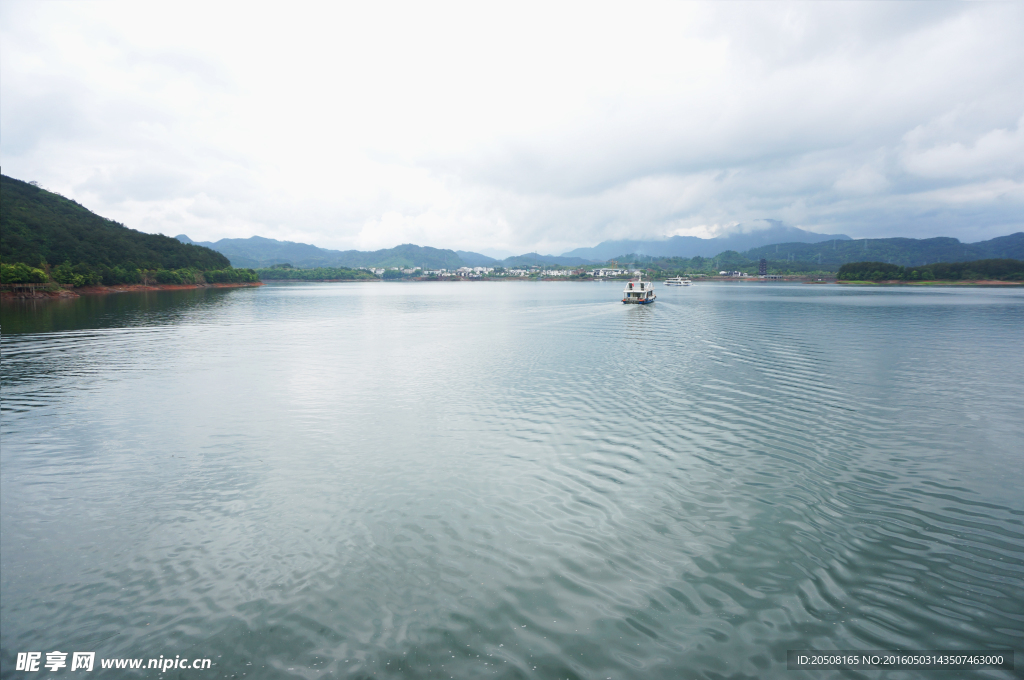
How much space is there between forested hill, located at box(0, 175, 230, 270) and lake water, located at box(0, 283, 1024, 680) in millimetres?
143859

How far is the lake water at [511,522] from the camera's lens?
321 inches

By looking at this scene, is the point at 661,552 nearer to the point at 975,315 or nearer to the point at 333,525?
the point at 333,525

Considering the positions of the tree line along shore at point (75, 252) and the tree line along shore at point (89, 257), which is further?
the tree line along shore at point (89, 257)

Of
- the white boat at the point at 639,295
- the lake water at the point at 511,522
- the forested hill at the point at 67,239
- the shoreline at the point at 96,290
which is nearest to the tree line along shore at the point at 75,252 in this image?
the forested hill at the point at 67,239

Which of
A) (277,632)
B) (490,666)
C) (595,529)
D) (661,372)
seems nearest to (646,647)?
(490,666)

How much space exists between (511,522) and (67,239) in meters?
187

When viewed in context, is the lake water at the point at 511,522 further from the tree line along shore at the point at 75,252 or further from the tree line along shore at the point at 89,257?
the tree line along shore at the point at 89,257

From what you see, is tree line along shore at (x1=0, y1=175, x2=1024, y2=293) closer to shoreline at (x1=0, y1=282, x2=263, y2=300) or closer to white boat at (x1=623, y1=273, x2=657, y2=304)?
shoreline at (x1=0, y1=282, x2=263, y2=300)

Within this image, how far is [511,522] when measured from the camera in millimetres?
12109

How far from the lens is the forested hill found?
126188mm

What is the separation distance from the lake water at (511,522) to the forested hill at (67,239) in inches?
5664

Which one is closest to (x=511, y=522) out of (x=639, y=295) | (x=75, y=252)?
(x=639, y=295)

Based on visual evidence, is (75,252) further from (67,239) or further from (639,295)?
(639,295)

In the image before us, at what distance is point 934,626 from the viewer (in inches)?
330
